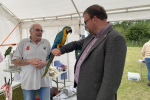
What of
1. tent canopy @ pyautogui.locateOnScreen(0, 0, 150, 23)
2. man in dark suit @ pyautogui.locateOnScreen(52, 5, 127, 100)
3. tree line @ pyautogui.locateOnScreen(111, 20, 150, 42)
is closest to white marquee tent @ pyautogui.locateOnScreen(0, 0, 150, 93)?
tent canopy @ pyautogui.locateOnScreen(0, 0, 150, 23)

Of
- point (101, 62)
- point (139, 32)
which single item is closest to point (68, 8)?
point (101, 62)

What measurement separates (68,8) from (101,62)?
244 centimetres

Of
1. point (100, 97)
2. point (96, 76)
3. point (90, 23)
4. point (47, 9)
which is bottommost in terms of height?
point (100, 97)

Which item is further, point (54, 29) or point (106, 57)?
point (54, 29)

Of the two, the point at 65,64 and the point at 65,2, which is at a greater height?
the point at 65,2

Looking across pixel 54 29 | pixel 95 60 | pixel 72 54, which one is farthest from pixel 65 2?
pixel 95 60

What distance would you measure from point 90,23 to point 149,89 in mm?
4255

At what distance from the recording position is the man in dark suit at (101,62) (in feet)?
2.54

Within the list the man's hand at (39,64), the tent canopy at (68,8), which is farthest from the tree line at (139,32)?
the man's hand at (39,64)

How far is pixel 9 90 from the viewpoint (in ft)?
6.24

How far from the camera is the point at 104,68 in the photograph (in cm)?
81

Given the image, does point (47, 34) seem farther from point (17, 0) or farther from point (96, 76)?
point (96, 76)

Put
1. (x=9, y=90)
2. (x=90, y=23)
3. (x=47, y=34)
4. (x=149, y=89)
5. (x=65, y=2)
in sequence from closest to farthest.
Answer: (x=90, y=23)
(x=9, y=90)
(x=65, y=2)
(x=47, y=34)
(x=149, y=89)

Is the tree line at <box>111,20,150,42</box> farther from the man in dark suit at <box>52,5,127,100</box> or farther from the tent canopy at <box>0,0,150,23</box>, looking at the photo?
the man in dark suit at <box>52,5,127,100</box>
